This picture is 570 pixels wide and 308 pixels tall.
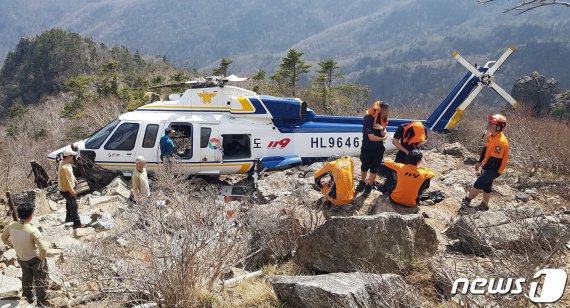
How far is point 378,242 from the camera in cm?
506

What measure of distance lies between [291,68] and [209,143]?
2837 centimetres

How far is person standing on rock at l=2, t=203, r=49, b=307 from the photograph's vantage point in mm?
5008

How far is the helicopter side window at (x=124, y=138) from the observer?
34.1ft

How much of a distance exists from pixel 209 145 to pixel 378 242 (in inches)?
243

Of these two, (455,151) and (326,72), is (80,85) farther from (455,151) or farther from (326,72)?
(455,151)

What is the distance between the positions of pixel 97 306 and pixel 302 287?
6.96ft

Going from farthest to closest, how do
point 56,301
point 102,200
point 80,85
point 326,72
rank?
point 326,72
point 80,85
point 102,200
point 56,301

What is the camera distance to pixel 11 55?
248 feet

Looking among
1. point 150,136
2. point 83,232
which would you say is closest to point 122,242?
point 83,232

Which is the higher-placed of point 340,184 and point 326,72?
point 326,72

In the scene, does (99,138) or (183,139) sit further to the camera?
(183,139)

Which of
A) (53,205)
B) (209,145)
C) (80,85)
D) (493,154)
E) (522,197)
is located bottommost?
(53,205)

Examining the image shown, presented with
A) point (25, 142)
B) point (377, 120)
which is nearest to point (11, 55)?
point (25, 142)

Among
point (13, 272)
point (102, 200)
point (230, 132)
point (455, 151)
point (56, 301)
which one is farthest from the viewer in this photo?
point (455, 151)
